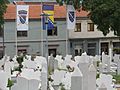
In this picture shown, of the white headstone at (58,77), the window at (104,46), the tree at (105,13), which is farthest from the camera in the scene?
the window at (104,46)

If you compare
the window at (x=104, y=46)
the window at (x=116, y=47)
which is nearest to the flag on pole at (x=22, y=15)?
the window at (x=104, y=46)

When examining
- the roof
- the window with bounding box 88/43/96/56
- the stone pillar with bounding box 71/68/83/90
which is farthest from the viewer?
the window with bounding box 88/43/96/56

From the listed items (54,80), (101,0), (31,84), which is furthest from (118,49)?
(31,84)

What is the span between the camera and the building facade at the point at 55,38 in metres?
47.6

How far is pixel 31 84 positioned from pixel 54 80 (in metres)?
3.90

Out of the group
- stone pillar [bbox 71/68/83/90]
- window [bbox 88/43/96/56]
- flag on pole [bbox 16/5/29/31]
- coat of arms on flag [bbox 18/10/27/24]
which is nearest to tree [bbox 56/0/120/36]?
flag on pole [bbox 16/5/29/31]

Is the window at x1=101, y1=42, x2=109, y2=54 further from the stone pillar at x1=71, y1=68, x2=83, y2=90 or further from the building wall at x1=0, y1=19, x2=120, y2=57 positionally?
the stone pillar at x1=71, y1=68, x2=83, y2=90

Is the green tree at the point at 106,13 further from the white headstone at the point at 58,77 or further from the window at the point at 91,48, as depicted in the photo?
the window at the point at 91,48

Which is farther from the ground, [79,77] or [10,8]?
[10,8]

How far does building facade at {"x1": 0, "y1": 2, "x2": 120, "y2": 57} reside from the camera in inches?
1874

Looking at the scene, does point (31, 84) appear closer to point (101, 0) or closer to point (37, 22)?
point (101, 0)

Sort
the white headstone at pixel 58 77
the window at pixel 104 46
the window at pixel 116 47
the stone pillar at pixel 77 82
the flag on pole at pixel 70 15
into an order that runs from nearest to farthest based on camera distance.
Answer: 1. the stone pillar at pixel 77 82
2. the white headstone at pixel 58 77
3. the flag on pole at pixel 70 15
4. the window at pixel 104 46
5. the window at pixel 116 47

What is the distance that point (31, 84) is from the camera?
12344mm

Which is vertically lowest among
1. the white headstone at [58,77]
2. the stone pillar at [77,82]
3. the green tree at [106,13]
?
the white headstone at [58,77]
